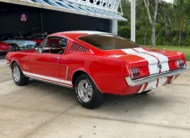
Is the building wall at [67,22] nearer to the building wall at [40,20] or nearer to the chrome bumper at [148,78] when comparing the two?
the building wall at [40,20]

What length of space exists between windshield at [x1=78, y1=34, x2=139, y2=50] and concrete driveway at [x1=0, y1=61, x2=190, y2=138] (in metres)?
1.20

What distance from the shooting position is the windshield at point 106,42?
17.9 ft

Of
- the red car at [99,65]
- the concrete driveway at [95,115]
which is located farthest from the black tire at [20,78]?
the red car at [99,65]

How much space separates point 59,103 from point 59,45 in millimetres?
1461

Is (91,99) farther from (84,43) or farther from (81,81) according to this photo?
(84,43)

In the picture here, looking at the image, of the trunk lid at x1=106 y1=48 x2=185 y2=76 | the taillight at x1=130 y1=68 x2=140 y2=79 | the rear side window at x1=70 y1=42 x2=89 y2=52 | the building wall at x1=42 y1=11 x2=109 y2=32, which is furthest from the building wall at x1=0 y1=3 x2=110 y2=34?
the taillight at x1=130 y1=68 x2=140 y2=79

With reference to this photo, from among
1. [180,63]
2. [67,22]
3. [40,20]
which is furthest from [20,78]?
[67,22]

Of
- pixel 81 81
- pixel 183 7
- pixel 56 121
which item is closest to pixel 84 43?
pixel 81 81

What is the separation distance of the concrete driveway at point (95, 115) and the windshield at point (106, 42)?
1.20m

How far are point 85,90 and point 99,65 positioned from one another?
791mm

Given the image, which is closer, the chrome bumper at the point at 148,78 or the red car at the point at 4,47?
the chrome bumper at the point at 148,78

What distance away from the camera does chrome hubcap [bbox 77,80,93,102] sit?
5180 mm

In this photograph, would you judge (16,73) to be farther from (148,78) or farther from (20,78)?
(148,78)

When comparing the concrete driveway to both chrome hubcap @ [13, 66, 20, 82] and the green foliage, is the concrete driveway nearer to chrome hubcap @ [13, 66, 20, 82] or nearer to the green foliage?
chrome hubcap @ [13, 66, 20, 82]
